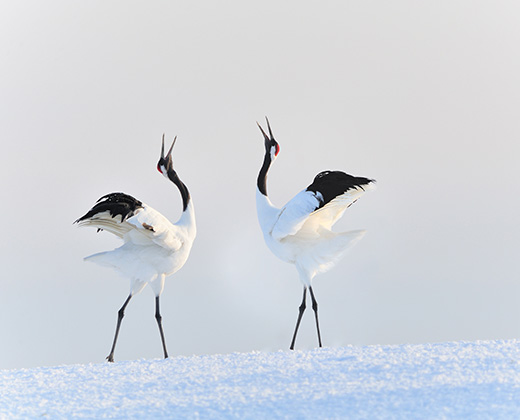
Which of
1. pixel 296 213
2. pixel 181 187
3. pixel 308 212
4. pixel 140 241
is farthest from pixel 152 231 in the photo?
pixel 308 212

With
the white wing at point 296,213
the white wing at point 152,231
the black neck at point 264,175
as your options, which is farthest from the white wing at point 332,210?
the white wing at point 152,231

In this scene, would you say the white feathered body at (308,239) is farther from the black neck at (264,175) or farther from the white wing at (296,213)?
the black neck at (264,175)

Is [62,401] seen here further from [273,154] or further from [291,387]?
[273,154]

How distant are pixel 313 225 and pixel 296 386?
368cm

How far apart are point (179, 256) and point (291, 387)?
3.94 m

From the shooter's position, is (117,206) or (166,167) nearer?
(117,206)

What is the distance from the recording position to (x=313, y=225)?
30.9 ft

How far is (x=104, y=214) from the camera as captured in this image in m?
8.80

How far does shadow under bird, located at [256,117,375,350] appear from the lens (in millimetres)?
8695

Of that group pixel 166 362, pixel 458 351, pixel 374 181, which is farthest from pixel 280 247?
pixel 458 351

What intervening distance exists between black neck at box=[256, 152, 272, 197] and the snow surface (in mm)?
3025

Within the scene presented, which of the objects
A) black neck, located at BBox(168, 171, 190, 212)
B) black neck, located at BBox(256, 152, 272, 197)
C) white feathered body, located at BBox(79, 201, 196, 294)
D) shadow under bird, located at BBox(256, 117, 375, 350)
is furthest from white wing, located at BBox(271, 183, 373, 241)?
black neck, located at BBox(168, 171, 190, 212)

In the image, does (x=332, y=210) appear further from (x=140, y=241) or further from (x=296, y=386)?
(x=296, y=386)

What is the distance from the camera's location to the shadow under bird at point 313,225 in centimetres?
870
